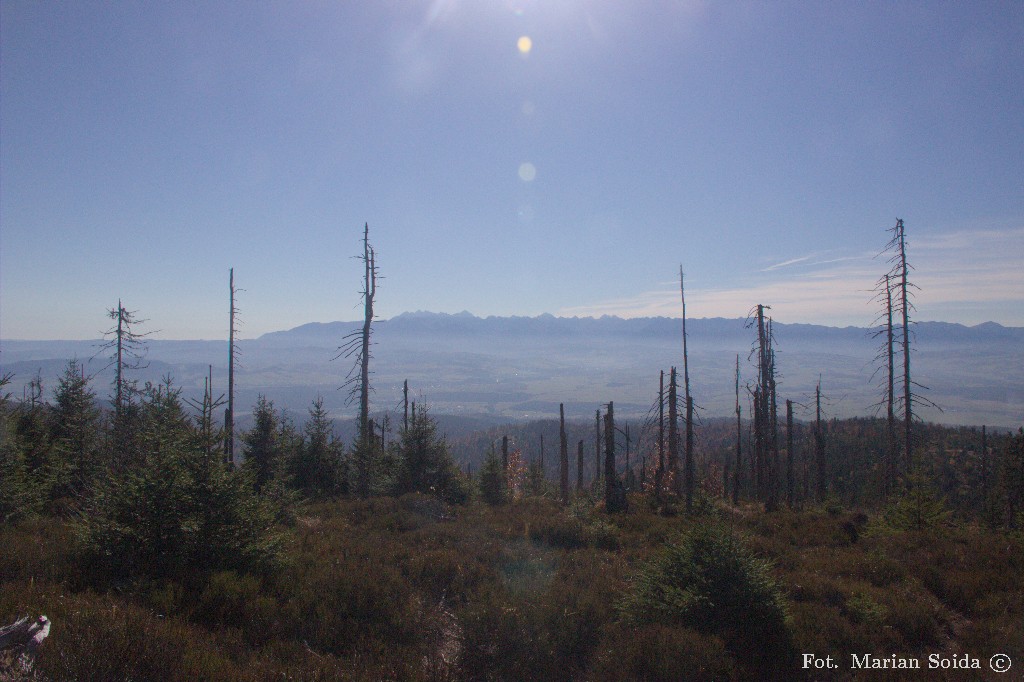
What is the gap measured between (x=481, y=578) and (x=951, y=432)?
261 ft

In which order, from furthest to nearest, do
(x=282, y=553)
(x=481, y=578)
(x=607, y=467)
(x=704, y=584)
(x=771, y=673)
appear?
(x=607, y=467), (x=481, y=578), (x=282, y=553), (x=704, y=584), (x=771, y=673)

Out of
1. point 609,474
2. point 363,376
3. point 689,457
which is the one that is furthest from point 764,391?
point 363,376

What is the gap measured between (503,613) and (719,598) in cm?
290

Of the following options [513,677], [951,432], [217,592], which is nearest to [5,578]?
[217,592]

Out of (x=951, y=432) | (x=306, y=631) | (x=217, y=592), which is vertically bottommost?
(x=951, y=432)

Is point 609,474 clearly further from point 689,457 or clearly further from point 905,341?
point 905,341

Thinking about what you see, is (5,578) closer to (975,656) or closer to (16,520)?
(16,520)

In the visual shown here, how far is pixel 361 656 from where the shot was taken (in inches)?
227

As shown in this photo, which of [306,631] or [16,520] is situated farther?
[16,520]

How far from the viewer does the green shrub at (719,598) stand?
6.02m

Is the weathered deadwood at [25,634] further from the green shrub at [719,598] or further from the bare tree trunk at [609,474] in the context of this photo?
the bare tree trunk at [609,474]

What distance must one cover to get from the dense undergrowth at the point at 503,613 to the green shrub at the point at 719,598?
2 cm

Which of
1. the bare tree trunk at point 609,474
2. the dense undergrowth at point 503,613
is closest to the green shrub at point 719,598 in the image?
the dense undergrowth at point 503,613

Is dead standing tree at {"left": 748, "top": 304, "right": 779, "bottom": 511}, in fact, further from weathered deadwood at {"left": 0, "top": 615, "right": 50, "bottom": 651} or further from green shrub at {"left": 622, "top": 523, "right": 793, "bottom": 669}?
weathered deadwood at {"left": 0, "top": 615, "right": 50, "bottom": 651}
